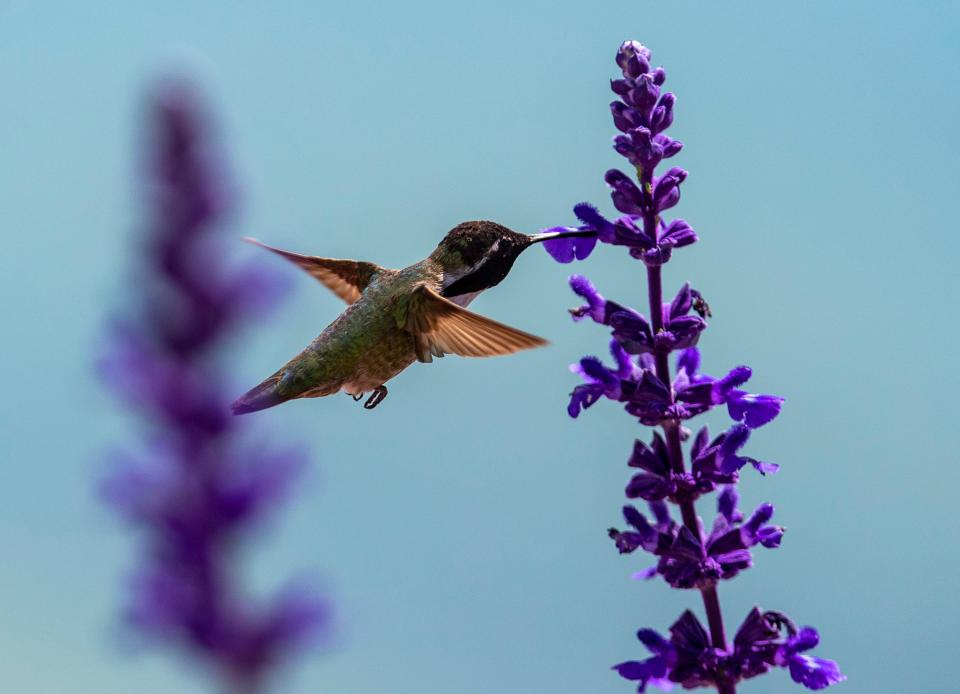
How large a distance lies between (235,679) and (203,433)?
0.23 meters

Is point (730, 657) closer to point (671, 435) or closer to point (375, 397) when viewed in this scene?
point (671, 435)

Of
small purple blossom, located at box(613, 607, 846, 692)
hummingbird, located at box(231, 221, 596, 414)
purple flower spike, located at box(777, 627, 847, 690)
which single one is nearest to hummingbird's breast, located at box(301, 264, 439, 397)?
hummingbird, located at box(231, 221, 596, 414)

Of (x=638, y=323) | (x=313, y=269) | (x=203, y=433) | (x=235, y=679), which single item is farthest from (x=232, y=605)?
(x=313, y=269)

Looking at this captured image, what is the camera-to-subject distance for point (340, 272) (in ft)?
15.2

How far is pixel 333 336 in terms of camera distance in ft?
13.0

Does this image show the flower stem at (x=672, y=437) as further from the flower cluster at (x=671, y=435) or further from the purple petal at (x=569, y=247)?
the purple petal at (x=569, y=247)

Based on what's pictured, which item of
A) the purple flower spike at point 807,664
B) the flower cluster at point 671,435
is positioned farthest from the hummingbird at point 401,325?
the purple flower spike at point 807,664

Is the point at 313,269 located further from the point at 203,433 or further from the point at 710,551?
the point at 203,433

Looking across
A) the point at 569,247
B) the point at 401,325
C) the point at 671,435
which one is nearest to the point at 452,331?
the point at 401,325

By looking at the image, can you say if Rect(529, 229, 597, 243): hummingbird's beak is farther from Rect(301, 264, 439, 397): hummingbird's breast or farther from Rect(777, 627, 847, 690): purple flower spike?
Rect(777, 627, 847, 690): purple flower spike

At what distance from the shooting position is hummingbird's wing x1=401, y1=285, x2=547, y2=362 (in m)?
3.25

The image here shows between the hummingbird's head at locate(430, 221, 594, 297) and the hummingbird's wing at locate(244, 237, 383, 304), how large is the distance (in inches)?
24.4

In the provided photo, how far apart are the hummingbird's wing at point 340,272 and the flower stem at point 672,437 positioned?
74.5 inches

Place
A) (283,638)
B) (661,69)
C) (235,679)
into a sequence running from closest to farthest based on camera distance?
(235,679)
(283,638)
(661,69)
